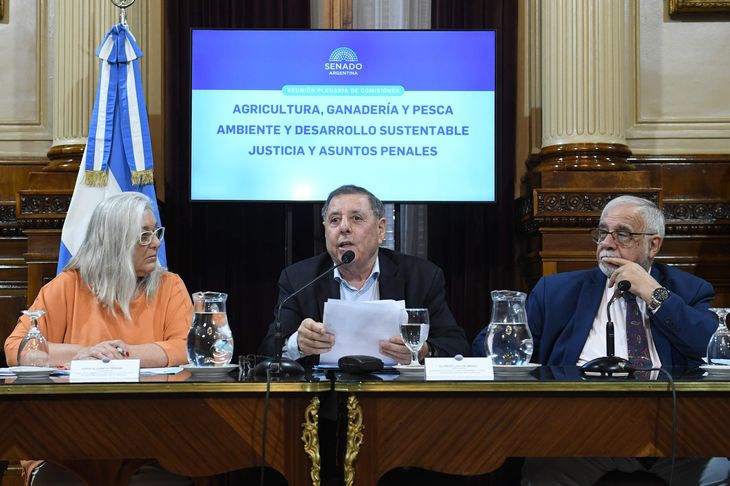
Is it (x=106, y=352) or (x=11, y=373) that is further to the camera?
(x=106, y=352)

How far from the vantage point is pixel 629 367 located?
7.55 ft

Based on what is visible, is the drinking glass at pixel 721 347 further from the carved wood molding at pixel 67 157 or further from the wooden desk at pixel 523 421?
the carved wood molding at pixel 67 157

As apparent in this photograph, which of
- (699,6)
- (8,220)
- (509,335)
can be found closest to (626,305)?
(509,335)

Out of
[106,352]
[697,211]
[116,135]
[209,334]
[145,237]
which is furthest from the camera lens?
[697,211]

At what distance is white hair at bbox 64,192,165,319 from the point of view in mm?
3184

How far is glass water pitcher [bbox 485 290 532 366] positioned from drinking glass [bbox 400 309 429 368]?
18 cm

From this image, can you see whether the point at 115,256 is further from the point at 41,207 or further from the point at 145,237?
the point at 41,207

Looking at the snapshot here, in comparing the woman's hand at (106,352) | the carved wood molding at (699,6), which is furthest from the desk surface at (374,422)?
the carved wood molding at (699,6)

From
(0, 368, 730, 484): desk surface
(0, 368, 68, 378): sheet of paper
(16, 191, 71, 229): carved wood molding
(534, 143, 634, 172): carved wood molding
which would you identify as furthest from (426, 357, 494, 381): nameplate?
(16, 191, 71, 229): carved wood molding

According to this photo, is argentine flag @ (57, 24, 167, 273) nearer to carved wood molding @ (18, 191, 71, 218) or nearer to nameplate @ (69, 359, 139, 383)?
carved wood molding @ (18, 191, 71, 218)

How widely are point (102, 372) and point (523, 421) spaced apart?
38.3 inches

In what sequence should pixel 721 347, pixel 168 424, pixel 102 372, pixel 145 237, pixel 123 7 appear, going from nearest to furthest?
pixel 168 424
pixel 102 372
pixel 721 347
pixel 145 237
pixel 123 7

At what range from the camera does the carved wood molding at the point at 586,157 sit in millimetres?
4617

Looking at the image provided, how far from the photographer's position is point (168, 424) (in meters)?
2.11
